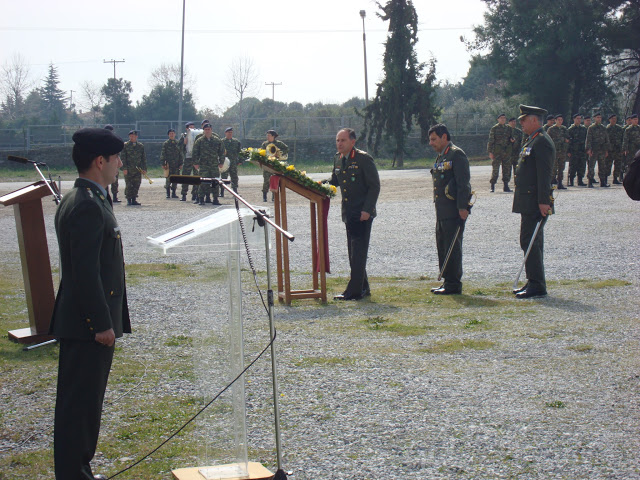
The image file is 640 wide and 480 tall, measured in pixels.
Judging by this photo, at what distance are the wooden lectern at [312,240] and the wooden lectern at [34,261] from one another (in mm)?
2648

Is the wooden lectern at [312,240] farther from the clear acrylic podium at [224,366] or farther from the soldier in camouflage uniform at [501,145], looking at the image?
the soldier in camouflage uniform at [501,145]

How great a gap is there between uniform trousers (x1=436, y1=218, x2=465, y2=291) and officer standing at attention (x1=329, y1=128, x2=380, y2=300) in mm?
1018

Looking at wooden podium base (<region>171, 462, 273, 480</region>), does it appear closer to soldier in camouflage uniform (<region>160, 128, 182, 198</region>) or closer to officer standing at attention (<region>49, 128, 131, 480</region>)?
officer standing at attention (<region>49, 128, 131, 480</region>)

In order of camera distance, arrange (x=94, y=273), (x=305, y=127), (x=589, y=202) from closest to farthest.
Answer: (x=94, y=273), (x=589, y=202), (x=305, y=127)

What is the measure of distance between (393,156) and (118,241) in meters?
39.7

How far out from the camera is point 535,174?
30.4 feet

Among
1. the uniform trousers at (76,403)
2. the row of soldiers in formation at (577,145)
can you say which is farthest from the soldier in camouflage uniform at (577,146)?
the uniform trousers at (76,403)

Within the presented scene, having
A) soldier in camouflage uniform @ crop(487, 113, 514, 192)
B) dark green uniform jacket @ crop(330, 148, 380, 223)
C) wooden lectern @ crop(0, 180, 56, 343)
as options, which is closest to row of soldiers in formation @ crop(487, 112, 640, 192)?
soldier in camouflage uniform @ crop(487, 113, 514, 192)

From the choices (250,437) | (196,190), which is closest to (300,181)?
(250,437)

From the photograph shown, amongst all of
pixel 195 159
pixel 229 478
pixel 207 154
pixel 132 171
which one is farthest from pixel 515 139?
pixel 229 478

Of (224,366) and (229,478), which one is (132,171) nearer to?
(224,366)

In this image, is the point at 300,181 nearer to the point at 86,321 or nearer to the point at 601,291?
the point at 601,291

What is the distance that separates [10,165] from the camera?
4203 cm

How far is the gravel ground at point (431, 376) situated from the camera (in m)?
4.46
